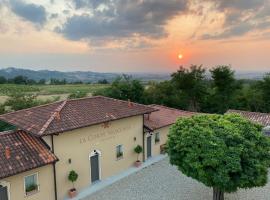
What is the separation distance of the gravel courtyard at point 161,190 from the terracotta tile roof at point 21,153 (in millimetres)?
4063

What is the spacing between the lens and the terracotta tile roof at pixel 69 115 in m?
16.8

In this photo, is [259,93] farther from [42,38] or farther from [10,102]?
[10,102]

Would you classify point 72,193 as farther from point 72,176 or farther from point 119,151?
point 119,151

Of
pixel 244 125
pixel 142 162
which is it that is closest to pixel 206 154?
pixel 244 125

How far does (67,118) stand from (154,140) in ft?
31.5

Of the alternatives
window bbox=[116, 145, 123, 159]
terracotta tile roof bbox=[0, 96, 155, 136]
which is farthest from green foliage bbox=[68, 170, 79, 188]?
window bbox=[116, 145, 123, 159]

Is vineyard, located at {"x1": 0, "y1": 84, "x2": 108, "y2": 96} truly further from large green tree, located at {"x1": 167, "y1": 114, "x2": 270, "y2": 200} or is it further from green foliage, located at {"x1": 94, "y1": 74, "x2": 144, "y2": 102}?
large green tree, located at {"x1": 167, "y1": 114, "x2": 270, "y2": 200}

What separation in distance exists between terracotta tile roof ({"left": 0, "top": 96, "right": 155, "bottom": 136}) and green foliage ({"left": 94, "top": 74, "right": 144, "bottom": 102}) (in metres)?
17.9

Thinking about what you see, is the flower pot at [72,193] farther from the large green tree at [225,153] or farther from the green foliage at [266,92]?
the green foliage at [266,92]

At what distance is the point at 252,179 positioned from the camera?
13117 millimetres

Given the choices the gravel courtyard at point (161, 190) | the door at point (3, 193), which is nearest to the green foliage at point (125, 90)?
the gravel courtyard at point (161, 190)

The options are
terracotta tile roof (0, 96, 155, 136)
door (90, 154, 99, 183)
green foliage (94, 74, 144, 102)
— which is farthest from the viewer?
green foliage (94, 74, 144, 102)

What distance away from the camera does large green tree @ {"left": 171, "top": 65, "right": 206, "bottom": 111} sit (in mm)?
43966

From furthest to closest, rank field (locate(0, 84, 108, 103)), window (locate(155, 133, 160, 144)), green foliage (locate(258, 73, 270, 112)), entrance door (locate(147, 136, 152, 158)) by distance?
green foliage (locate(258, 73, 270, 112)) < field (locate(0, 84, 108, 103)) < window (locate(155, 133, 160, 144)) < entrance door (locate(147, 136, 152, 158))
